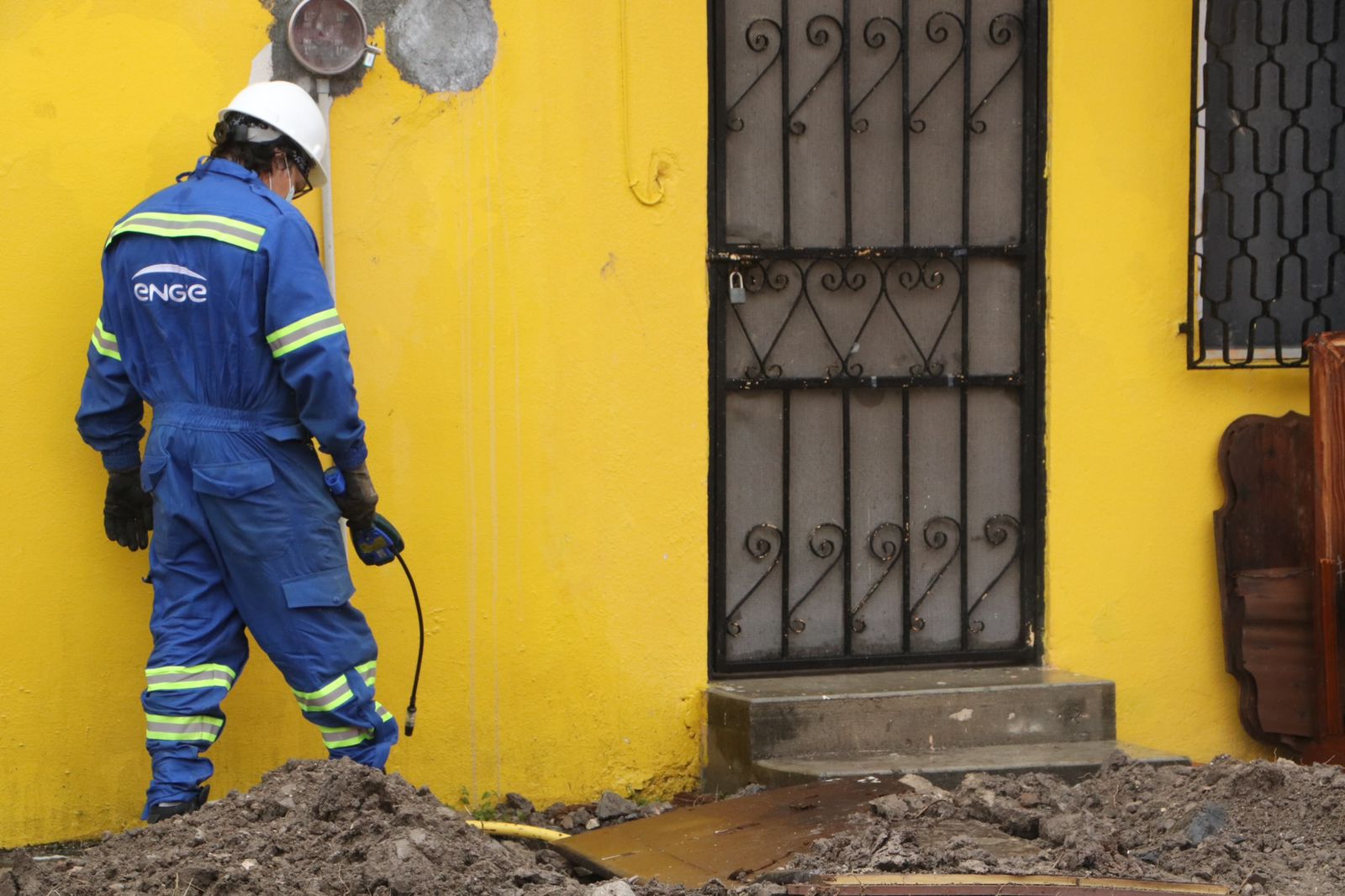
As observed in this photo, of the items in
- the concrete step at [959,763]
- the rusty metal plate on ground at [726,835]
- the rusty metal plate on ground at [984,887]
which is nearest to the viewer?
the rusty metal plate on ground at [984,887]

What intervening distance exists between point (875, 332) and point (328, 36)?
1972mm

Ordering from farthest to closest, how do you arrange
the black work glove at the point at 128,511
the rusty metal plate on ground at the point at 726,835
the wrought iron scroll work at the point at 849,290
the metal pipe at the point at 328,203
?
1. the wrought iron scroll work at the point at 849,290
2. the metal pipe at the point at 328,203
3. the black work glove at the point at 128,511
4. the rusty metal plate on ground at the point at 726,835

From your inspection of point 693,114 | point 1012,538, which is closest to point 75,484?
point 693,114

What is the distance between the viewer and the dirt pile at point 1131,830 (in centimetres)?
378

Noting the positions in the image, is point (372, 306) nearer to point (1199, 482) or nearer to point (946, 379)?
point (946, 379)

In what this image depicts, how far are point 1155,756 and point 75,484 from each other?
3342 mm

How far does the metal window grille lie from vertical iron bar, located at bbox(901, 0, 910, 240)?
3.22 ft

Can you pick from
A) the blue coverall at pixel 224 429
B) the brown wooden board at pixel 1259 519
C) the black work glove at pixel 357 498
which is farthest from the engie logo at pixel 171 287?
the brown wooden board at pixel 1259 519

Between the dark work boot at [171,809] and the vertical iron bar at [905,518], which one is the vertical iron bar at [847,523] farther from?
the dark work boot at [171,809]

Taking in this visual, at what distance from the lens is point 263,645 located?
421 cm

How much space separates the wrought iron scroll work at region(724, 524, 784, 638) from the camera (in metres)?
5.20

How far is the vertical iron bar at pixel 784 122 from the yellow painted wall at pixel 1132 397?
88cm

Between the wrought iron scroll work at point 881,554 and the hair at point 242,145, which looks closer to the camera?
the hair at point 242,145

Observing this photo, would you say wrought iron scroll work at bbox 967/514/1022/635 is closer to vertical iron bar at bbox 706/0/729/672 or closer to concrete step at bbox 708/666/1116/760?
concrete step at bbox 708/666/1116/760
